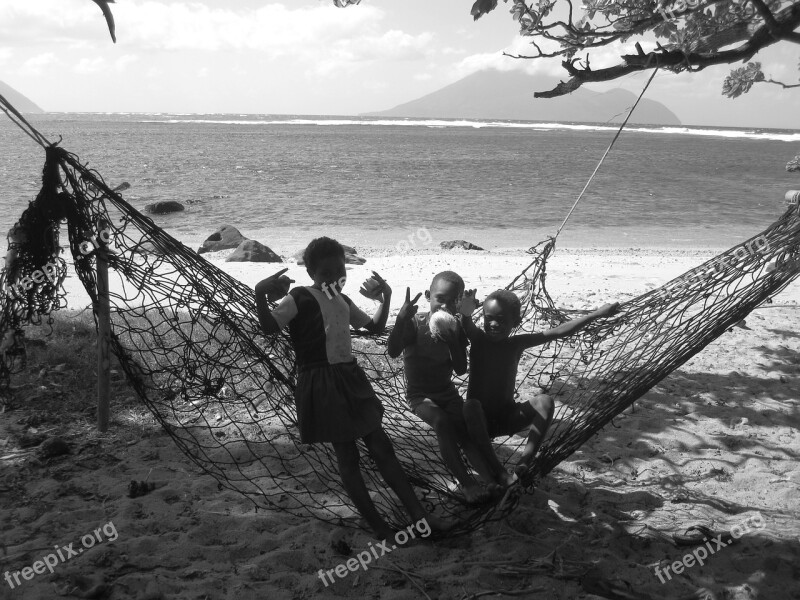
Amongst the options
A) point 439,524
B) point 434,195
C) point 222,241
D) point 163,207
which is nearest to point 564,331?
point 439,524

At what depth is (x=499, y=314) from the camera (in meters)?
3.02

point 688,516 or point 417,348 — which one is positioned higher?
point 417,348

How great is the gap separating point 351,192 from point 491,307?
22.2 meters

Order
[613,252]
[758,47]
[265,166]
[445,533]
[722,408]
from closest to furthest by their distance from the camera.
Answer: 1. [445,533]
2. [758,47]
3. [722,408]
4. [613,252]
5. [265,166]

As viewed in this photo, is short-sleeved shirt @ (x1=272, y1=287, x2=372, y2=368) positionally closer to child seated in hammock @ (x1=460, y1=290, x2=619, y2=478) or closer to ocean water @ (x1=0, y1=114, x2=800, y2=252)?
child seated in hammock @ (x1=460, y1=290, x2=619, y2=478)

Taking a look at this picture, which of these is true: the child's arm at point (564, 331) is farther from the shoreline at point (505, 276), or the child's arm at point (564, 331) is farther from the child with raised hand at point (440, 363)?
the shoreline at point (505, 276)

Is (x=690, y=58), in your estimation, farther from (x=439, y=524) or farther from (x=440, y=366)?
(x=439, y=524)

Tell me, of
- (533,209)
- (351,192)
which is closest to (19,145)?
(351,192)

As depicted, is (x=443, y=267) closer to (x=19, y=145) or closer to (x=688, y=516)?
(x=688, y=516)

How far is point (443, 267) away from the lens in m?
8.60

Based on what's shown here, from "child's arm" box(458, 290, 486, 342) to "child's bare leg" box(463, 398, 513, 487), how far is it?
0.32 meters

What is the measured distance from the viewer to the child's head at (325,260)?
2.73 metres

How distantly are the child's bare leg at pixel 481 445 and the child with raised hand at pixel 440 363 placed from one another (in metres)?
0.02

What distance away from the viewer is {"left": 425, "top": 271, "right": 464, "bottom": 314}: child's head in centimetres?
304
